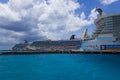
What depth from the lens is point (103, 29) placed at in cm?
9294

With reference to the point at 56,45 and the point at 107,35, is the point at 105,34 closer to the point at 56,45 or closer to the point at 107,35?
the point at 107,35

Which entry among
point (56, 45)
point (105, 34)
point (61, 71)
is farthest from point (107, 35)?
point (61, 71)

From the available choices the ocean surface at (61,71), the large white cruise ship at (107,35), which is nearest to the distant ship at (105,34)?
the large white cruise ship at (107,35)

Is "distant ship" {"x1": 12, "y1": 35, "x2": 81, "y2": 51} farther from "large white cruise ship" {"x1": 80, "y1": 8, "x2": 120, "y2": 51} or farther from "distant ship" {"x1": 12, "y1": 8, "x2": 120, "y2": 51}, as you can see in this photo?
"large white cruise ship" {"x1": 80, "y1": 8, "x2": 120, "y2": 51}

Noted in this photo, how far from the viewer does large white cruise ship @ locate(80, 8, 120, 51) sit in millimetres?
84662

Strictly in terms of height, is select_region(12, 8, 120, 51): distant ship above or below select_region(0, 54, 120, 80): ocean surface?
above

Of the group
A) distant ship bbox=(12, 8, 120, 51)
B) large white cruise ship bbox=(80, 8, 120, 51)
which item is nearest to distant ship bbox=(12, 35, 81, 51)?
distant ship bbox=(12, 8, 120, 51)

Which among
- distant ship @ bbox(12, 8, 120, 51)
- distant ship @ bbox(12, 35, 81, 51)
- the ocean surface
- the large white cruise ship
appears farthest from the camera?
distant ship @ bbox(12, 35, 81, 51)

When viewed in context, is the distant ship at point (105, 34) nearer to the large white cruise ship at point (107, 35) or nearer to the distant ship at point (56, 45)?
the large white cruise ship at point (107, 35)

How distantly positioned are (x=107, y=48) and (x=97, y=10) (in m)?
23.3

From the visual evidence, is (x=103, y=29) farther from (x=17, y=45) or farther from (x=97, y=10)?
(x=17, y=45)

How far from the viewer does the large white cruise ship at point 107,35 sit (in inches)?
3333

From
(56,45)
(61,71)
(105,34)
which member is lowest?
(61,71)

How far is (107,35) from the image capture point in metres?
89.2
